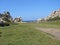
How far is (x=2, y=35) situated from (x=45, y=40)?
4351mm

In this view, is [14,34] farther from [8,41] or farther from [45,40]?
[45,40]

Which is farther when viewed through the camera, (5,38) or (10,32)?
(10,32)

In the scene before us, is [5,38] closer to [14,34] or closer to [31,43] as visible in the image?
[14,34]

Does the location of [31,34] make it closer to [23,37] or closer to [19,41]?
[23,37]

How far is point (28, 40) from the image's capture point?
17.5m

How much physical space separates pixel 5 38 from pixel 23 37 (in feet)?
5.37

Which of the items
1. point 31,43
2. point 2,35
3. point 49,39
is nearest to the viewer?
point 31,43

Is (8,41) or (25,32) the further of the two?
(25,32)

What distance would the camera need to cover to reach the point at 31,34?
19.6 meters

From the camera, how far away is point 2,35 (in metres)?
19.3

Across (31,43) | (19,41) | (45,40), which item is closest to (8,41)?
(19,41)

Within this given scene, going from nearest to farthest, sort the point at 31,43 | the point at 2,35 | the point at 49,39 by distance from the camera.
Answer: the point at 31,43 < the point at 49,39 < the point at 2,35

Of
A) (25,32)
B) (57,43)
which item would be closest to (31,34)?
(25,32)

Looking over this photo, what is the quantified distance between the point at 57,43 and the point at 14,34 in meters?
4.80
